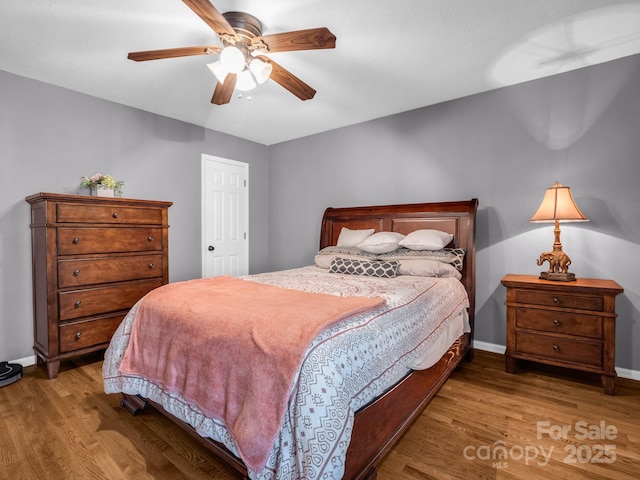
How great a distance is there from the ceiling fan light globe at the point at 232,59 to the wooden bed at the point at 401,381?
6.57 ft

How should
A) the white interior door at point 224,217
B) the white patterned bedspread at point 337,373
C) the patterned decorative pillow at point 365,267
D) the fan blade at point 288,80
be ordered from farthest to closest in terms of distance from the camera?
the white interior door at point 224,217
the patterned decorative pillow at point 365,267
the fan blade at point 288,80
the white patterned bedspread at point 337,373

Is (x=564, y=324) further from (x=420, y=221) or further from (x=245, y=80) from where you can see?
(x=245, y=80)

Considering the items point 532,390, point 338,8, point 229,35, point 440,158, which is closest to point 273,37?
point 229,35

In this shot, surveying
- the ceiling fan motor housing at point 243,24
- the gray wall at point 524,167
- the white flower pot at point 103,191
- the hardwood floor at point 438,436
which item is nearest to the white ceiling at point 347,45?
the ceiling fan motor housing at point 243,24

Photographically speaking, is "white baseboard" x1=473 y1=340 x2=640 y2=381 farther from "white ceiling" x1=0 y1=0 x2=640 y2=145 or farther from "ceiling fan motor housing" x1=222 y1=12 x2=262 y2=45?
"ceiling fan motor housing" x1=222 y1=12 x2=262 y2=45

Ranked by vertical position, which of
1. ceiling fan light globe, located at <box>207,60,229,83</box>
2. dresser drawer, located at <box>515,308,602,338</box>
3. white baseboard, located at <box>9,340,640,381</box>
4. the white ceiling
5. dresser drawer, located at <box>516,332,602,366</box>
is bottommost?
white baseboard, located at <box>9,340,640,381</box>

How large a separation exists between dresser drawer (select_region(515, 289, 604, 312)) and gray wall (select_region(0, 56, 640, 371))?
49 centimetres

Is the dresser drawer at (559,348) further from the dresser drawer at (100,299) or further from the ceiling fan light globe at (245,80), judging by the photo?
the dresser drawer at (100,299)

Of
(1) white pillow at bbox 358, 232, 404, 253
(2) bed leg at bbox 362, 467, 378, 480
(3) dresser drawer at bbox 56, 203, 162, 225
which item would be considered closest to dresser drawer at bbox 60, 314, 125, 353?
(3) dresser drawer at bbox 56, 203, 162, 225

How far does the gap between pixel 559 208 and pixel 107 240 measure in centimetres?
381

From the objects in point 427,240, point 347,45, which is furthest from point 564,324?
point 347,45

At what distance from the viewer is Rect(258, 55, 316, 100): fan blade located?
2.09m

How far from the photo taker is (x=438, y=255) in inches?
114

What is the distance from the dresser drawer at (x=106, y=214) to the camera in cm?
261
